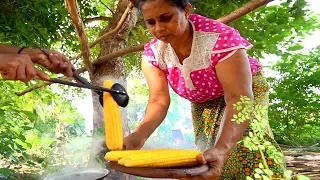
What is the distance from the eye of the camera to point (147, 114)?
85.2 inches

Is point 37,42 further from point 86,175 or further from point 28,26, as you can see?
point 86,175

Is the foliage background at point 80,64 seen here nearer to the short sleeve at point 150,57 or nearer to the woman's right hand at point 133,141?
the short sleeve at point 150,57

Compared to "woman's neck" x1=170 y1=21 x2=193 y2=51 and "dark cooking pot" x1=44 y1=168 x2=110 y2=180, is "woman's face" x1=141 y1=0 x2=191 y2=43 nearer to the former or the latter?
"woman's neck" x1=170 y1=21 x2=193 y2=51

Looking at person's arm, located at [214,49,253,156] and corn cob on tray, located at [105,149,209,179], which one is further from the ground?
person's arm, located at [214,49,253,156]

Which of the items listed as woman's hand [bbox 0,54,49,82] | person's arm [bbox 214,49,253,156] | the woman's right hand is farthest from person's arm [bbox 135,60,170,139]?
woman's hand [bbox 0,54,49,82]

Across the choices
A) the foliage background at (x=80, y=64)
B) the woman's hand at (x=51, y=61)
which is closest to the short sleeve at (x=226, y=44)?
the woman's hand at (x=51, y=61)

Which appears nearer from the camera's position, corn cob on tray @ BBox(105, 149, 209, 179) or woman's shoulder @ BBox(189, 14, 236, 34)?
corn cob on tray @ BBox(105, 149, 209, 179)

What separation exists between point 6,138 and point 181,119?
24.9 ft

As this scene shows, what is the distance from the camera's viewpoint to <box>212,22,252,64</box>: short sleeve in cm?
179

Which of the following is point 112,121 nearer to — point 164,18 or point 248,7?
point 164,18

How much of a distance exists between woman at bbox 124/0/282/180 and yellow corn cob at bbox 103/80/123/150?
21 cm

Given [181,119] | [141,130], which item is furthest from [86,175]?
[181,119]

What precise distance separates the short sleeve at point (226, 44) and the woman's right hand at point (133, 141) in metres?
0.56

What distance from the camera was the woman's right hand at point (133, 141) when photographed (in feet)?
6.40
